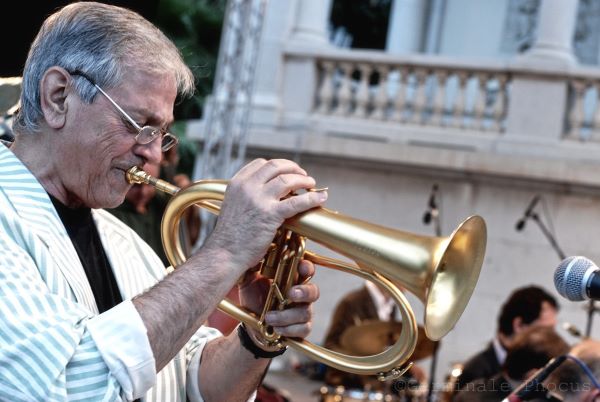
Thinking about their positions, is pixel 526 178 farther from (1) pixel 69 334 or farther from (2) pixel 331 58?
(1) pixel 69 334

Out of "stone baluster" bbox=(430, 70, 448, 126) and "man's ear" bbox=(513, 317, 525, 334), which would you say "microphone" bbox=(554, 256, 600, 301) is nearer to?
"man's ear" bbox=(513, 317, 525, 334)

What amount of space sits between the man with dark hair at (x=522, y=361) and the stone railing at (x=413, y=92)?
6208 mm

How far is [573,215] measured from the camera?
1013cm

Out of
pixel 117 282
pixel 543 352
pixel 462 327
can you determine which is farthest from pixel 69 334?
pixel 462 327

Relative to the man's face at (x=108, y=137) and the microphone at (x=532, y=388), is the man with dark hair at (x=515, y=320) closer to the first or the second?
the microphone at (x=532, y=388)

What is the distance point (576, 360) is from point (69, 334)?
5.90 feet

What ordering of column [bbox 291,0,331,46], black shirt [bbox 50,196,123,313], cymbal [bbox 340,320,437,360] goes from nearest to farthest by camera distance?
black shirt [bbox 50,196,123,313] → cymbal [bbox 340,320,437,360] → column [bbox 291,0,331,46]

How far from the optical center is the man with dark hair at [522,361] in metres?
4.67

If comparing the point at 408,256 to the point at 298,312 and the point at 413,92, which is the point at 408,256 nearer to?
the point at 298,312

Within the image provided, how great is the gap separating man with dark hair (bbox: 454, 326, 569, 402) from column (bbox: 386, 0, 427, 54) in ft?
30.3

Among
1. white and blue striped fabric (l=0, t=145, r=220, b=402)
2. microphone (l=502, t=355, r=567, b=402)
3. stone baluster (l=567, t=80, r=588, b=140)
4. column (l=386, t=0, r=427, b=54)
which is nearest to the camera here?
white and blue striped fabric (l=0, t=145, r=220, b=402)

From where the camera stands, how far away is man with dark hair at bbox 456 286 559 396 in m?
6.63

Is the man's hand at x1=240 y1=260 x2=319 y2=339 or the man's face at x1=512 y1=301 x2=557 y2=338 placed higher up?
the man's hand at x1=240 y1=260 x2=319 y2=339

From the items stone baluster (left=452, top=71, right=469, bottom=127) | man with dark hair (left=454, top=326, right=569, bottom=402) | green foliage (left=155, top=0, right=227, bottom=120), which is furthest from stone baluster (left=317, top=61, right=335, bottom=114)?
green foliage (left=155, top=0, right=227, bottom=120)
